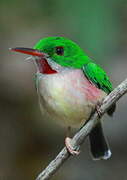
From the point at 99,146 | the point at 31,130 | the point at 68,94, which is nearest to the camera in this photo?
the point at 68,94

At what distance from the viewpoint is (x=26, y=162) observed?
5.19 metres

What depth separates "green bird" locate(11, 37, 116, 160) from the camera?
287 cm

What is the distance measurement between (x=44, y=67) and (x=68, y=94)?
17 centimetres

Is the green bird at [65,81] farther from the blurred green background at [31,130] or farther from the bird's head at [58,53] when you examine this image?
the blurred green background at [31,130]

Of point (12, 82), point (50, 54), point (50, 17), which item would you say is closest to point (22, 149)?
point (12, 82)

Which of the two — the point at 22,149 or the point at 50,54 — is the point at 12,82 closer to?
the point at 22,149

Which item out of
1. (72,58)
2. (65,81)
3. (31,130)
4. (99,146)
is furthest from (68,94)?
(31,130)

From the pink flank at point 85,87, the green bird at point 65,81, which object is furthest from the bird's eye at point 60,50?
the pink flank at point 85,87

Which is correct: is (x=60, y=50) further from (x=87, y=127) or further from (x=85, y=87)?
(x=87, y=127)

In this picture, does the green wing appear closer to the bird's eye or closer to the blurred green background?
the bird's eye

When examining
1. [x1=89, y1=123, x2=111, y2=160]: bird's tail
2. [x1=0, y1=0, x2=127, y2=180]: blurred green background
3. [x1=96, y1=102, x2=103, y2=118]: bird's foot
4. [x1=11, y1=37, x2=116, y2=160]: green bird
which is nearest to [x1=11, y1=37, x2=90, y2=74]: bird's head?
[x1=11, y1=37, x2=116, y2=160]: green bird

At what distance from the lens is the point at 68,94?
9.41ft

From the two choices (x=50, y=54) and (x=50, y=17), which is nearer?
(x=50, y=54)

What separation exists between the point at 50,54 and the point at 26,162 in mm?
2439
